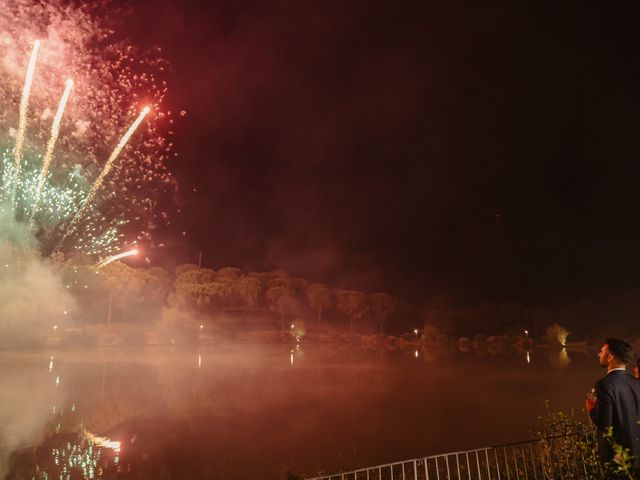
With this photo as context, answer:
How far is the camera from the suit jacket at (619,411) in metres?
4.93

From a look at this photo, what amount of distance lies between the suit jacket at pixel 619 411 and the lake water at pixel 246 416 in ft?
25.1

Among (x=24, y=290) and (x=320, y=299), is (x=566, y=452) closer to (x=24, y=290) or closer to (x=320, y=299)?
(x=24, y=290)

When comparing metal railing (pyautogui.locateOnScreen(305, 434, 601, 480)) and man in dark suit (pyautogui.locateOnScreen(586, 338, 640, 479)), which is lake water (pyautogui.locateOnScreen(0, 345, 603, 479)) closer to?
metal railing (pyautogui.locateOnScreen(305, 434, 601, 480))

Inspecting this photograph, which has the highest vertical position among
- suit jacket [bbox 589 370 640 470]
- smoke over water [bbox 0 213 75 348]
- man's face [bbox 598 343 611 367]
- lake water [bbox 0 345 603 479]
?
smoke over water [bbox 0 213 75 348]

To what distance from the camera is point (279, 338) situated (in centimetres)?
7100

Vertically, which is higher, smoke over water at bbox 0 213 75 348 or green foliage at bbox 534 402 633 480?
smoke over water at bbox 0 213 75 348

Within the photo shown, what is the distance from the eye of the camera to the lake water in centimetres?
1183

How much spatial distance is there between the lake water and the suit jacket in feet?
25.1

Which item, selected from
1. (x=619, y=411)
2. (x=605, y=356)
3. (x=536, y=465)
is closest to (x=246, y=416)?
(x=536, y=465)

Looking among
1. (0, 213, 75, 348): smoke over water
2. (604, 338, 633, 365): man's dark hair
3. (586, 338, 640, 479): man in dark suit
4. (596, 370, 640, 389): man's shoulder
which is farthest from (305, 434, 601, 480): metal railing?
(0, 213, 75, 348): smoke over water

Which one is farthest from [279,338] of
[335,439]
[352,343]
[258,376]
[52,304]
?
[335,439]

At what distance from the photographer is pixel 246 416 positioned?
16891mm

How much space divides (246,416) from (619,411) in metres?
14.2

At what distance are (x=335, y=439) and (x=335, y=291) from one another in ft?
248
